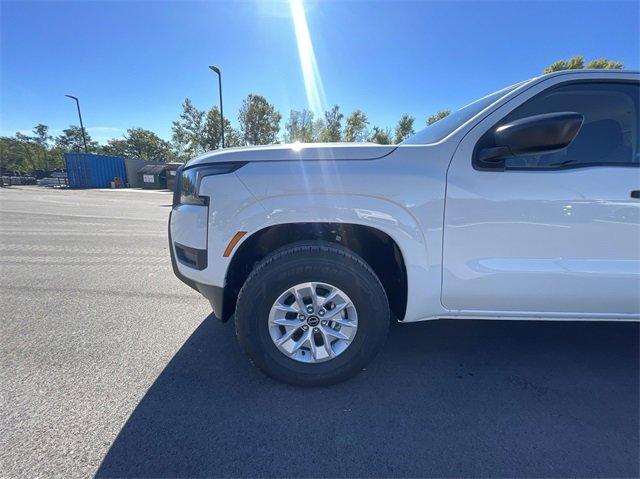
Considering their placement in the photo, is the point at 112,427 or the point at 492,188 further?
the point at 492,188

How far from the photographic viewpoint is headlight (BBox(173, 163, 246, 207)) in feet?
6.57

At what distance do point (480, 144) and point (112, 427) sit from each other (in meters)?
2.66

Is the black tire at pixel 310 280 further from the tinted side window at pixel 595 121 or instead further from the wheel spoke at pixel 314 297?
the tinted side window at pixel 595 121

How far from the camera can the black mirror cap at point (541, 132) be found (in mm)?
1677

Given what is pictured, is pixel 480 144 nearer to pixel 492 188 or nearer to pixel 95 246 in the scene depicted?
pixel 492 188

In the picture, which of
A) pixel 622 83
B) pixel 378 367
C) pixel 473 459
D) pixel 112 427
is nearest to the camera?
pixel 473 459

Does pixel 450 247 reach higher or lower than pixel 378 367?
higher

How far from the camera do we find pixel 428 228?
75.1 inches

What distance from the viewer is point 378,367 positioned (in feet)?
7.57

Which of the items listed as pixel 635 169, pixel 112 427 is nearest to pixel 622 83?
pixel 635 169

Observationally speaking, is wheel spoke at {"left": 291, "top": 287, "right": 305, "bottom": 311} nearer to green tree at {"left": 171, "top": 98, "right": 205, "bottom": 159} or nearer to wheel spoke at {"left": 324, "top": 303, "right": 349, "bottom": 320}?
wheel spoke at {"left": 324, "top": 303, "right": 349, "bottom": 320}

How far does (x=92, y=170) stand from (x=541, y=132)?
1453 inches

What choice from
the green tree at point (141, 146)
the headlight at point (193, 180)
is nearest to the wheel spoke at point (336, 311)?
the headlight at point (193, 180)

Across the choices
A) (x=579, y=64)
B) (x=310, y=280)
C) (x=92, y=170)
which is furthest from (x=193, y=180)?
(x=92, y=170)
